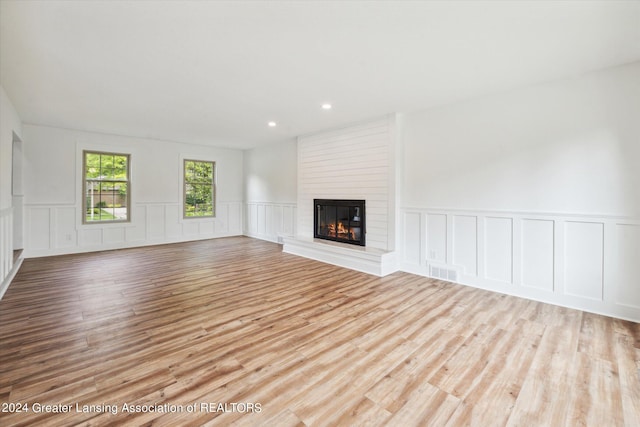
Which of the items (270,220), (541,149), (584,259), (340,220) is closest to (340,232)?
(340,220)

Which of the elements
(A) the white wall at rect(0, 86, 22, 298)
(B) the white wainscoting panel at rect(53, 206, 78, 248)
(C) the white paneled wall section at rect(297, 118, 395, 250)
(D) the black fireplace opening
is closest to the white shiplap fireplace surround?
(C) the white paneled wall section at rect(297, 118, 395, 250)

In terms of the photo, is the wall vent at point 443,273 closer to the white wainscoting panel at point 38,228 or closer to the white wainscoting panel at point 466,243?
the white wainscoting panel at point 466,243

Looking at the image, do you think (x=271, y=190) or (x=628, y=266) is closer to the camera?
(x=628, y=266)

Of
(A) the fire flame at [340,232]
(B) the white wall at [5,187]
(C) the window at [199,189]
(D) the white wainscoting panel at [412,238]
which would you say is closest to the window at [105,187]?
(C) the window at [199,189]

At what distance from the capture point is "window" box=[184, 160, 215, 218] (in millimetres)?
7559

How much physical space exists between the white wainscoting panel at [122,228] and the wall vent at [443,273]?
5981 millimetres

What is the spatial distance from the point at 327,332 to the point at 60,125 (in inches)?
254

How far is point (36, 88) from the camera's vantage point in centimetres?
359

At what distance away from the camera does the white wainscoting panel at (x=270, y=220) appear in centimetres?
705

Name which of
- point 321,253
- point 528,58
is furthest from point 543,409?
point 321,253

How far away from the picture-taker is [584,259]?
309cm

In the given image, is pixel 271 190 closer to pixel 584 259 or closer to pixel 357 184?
pixel 357 184

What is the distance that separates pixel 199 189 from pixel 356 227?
15.7 feet

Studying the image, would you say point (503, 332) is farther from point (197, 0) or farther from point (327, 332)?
point (197, 0)
